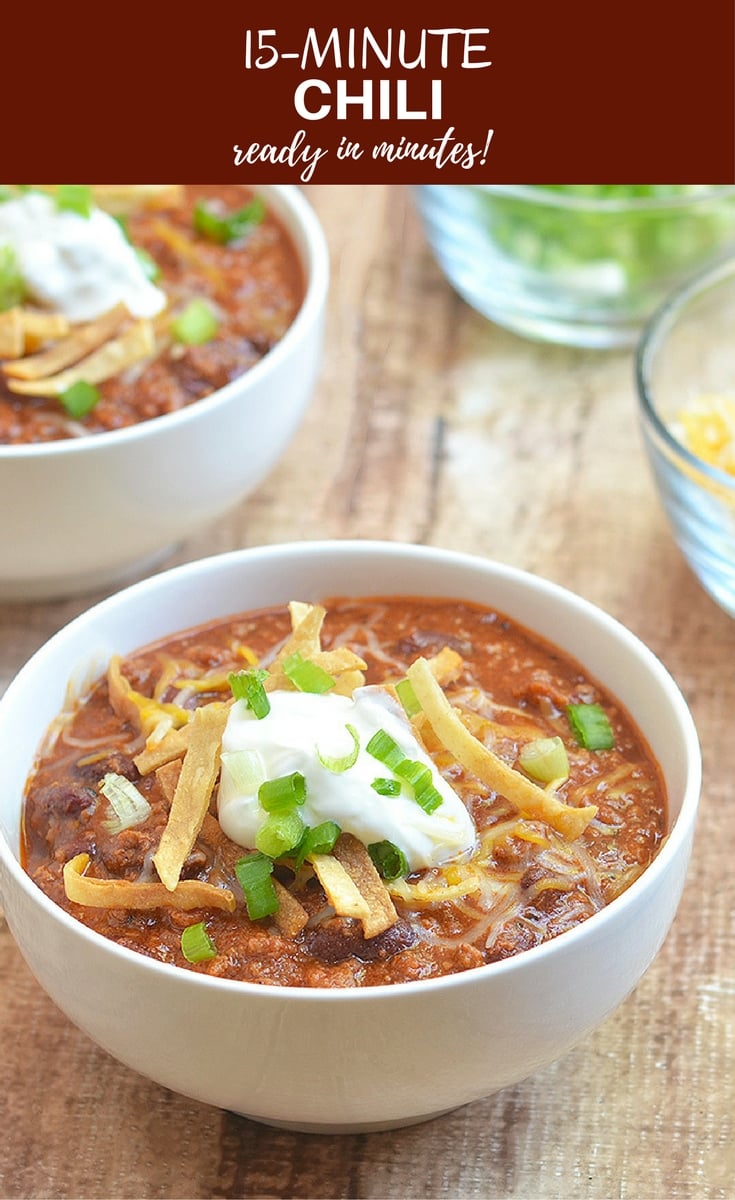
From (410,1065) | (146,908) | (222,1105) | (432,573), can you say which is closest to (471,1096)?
(410,1065)

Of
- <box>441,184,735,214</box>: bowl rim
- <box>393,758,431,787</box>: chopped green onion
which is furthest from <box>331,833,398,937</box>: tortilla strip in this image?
<box>441,184,735,214</box>: bowl rim

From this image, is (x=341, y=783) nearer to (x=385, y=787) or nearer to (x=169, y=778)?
(x=385, y=787)

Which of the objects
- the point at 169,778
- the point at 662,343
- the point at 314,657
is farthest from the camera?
the point at 662,343

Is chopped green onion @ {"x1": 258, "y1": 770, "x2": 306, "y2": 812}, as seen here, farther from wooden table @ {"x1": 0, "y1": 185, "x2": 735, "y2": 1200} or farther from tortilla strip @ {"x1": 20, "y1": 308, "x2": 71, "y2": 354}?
A: tortilla strip @ {"x1": 20, "y1": 308, "x2": 71, "y2": 354}

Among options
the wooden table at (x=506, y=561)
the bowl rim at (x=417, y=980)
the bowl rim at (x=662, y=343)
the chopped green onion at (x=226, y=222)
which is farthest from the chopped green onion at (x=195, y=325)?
the bowl rim at (x=662, y=343)

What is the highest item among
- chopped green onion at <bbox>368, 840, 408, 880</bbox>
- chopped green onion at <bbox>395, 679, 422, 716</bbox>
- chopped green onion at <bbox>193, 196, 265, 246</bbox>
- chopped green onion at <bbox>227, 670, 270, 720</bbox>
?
chopped green onion at <bbox>193, 196, 265, 246</bbox>

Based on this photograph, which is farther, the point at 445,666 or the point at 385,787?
the point at 445,666
